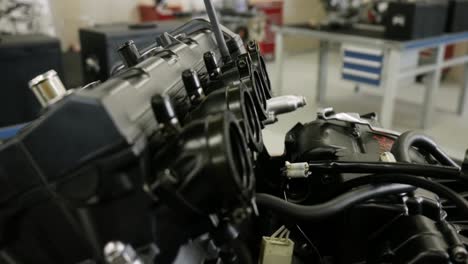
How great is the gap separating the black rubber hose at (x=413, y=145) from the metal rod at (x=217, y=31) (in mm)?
361

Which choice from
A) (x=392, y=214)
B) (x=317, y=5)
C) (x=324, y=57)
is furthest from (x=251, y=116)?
(x=317, y=5)

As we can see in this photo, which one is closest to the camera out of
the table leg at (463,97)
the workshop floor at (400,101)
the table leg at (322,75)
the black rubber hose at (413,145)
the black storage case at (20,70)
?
the black rubber hose at (413,145)

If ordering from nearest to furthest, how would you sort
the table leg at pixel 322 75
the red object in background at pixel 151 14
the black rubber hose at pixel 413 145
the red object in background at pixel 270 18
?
the black rubber hose at pixel 413 145 → the table leg at pixel 322 75 → the red object in background at pixel 151 14 → the red object in background at pixel 270 18

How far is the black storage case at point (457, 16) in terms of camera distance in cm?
301

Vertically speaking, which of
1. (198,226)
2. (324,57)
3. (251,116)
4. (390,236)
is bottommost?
(324,57)

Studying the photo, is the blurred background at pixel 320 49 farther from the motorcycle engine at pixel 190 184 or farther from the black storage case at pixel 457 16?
the motorcycle engine at pixel 190 184

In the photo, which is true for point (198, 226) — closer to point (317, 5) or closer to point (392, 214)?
point (392, 214)

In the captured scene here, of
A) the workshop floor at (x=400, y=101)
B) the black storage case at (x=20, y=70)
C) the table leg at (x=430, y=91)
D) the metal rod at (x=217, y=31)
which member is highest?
the metal rod at (x=217, y=31)

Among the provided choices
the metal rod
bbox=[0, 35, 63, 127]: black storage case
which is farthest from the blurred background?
the metal rod

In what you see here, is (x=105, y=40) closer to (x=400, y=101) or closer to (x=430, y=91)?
(x=430, y=91)

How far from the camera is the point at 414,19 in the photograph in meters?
2.74

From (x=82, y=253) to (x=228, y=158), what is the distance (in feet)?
0.68

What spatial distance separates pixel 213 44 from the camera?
0.85 metres

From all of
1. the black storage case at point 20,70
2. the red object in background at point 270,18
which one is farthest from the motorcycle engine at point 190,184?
the red object in background at point 270,18
